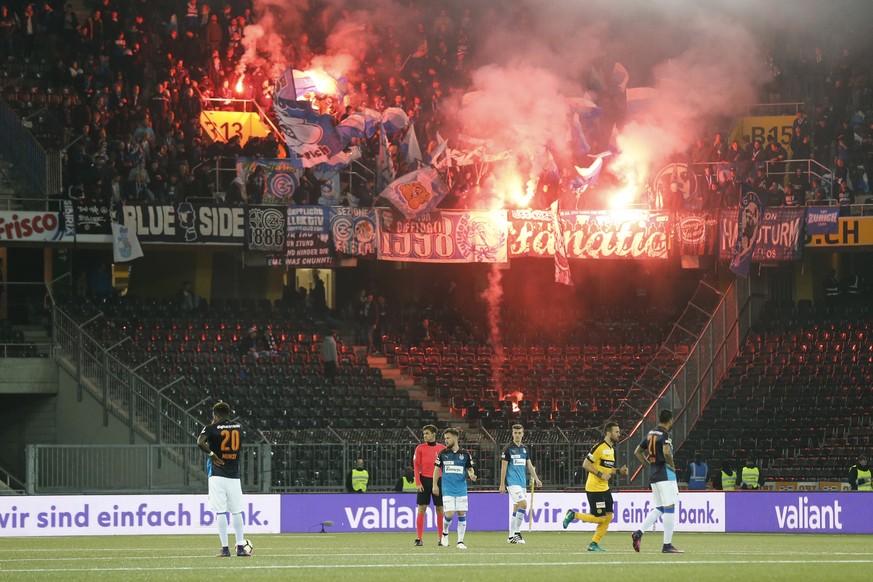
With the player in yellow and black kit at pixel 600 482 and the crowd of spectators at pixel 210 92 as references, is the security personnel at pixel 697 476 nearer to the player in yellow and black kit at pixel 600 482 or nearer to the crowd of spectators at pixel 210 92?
the crowd of spectators at pixel 210 92

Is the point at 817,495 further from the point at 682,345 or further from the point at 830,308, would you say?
the point at 830,308

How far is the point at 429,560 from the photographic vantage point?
17844 mm

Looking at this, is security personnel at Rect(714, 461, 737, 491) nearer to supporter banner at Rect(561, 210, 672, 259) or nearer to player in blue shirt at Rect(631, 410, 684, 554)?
supporter banner at Rect(561, 210, 672, 259)

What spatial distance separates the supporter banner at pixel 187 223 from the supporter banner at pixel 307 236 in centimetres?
120

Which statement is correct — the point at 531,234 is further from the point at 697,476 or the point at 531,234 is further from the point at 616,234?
the point at 697,476

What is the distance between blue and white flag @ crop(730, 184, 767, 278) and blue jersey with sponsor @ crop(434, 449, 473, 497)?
17.0 m

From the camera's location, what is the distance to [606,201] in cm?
3784

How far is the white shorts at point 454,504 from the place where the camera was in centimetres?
2161

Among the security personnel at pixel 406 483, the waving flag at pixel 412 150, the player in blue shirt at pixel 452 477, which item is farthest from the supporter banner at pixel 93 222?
the player in blue shirt at pixel 452 477

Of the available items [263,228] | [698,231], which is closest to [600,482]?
[263,228]

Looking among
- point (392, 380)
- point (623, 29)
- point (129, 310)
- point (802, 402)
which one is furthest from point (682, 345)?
point (129, 310)

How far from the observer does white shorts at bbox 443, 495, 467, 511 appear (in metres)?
21.6

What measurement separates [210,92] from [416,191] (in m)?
6.67

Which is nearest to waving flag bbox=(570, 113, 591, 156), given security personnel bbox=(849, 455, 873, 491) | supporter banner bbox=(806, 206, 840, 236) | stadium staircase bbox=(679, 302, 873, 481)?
supporter banner bbox=(806, 206, 840, 236)
